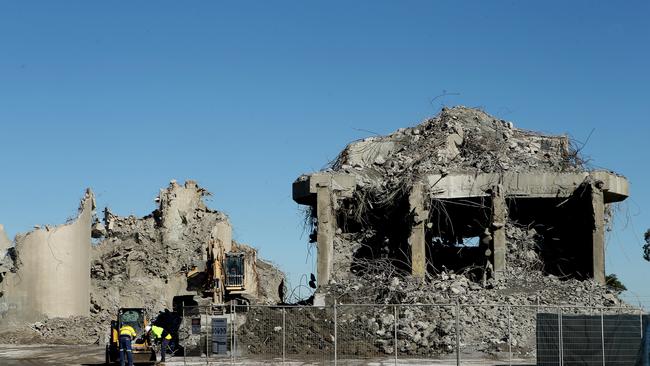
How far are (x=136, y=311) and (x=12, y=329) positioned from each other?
1722 cm

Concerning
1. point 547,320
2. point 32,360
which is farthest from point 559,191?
point 32,360

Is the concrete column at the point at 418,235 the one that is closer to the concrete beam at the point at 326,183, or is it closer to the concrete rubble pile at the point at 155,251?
the concrete beam at the point at 326,183

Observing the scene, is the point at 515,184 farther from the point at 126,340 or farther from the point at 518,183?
the point at 126,340

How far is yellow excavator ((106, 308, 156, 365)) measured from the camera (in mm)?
28656

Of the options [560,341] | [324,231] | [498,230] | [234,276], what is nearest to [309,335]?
[234,276]

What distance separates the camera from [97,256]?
186 feet

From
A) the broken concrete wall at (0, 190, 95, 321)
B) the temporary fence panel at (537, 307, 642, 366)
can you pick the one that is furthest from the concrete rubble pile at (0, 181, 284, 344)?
the temporary fence panel at (537, 307, 642, 366)

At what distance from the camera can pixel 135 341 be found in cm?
2920

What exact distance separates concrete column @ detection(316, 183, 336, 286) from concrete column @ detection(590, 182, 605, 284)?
919 centimetres

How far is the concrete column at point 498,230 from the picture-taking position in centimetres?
3475

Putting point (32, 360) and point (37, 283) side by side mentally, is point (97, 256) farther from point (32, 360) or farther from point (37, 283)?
point (32, 360)

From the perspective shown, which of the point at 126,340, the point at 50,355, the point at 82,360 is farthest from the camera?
the point at 50,355

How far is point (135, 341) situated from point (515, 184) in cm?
1428

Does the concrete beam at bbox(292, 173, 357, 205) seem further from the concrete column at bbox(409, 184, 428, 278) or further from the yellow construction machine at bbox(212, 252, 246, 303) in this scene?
the yellow construction machine at bbox(212, 252, 246, 303)
